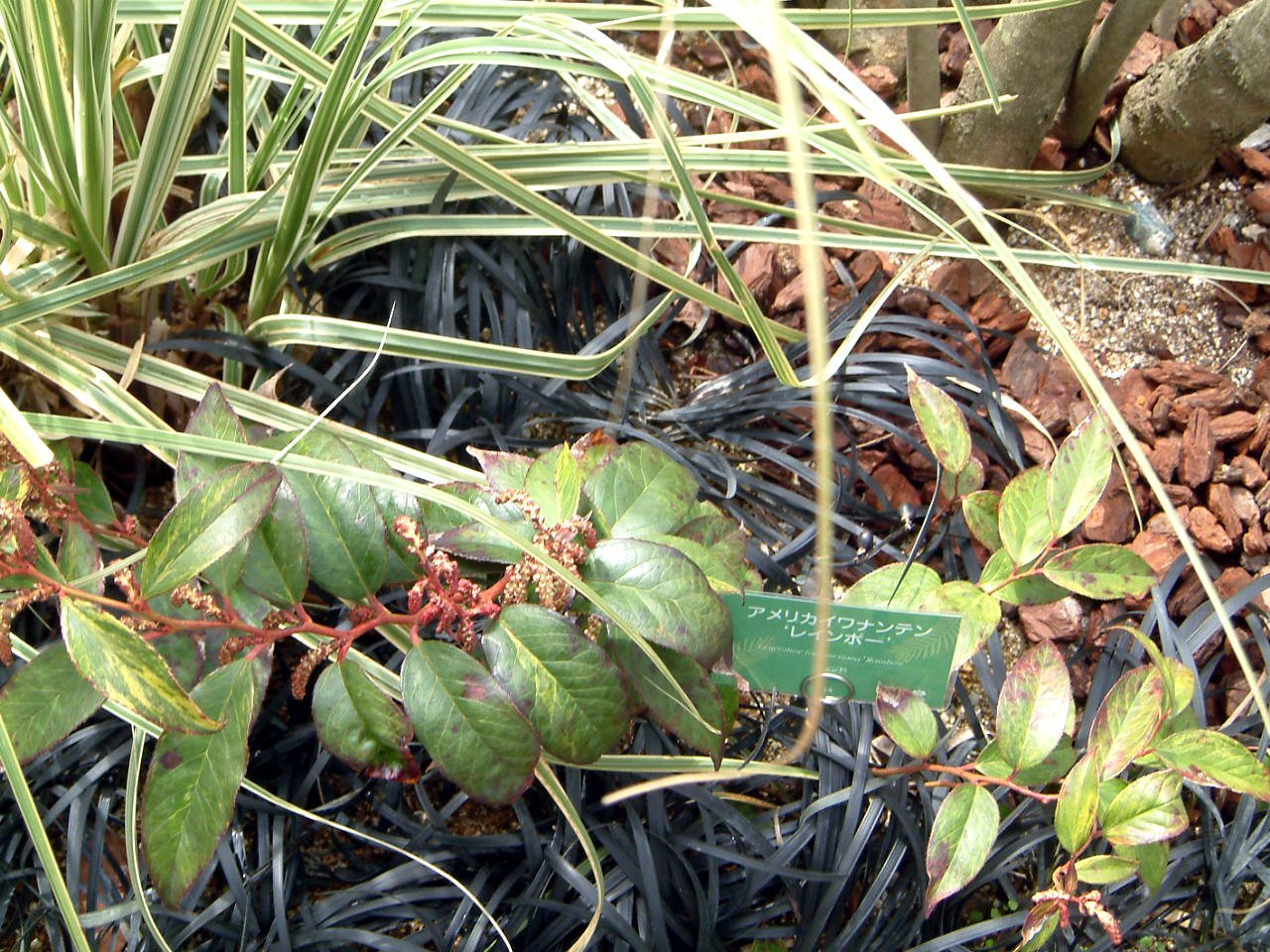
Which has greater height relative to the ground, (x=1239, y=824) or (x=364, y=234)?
(x=364, y=234)

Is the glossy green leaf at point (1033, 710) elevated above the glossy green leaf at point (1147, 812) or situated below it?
above

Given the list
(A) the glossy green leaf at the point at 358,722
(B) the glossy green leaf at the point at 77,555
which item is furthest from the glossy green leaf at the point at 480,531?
(B) the glossy green leaf at the point at 77,555

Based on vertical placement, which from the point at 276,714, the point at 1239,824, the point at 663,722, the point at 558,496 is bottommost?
the point at 1239,824

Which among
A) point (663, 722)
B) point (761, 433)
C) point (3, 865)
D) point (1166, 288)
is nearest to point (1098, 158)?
point (1166, 288)

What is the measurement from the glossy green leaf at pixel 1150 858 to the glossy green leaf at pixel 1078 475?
0.82 feet

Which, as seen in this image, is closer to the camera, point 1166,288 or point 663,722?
point 663,722

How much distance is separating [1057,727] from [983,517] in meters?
0.21

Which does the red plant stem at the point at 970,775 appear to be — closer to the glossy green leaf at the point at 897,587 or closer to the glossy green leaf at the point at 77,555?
the glossy green leaf at the point at 897,587

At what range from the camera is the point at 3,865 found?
878 mm

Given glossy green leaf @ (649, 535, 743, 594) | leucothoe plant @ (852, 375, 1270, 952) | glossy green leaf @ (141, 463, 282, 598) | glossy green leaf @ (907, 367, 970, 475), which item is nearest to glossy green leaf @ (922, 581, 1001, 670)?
leucothoe plant @ (852, 375, 1270, 952)

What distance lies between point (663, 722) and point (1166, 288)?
3.21ft

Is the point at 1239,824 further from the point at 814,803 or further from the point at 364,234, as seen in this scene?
the point at 364,234

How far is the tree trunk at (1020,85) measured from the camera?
3.67 feet

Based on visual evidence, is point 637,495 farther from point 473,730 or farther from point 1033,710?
point 1033,710
